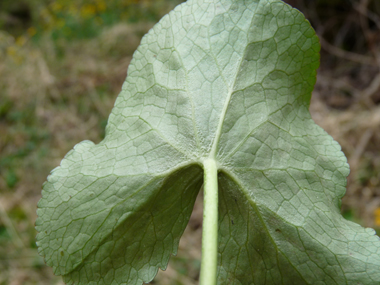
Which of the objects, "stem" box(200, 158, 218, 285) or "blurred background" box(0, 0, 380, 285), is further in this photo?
"blurred background" box(0, 0, 380, 285)

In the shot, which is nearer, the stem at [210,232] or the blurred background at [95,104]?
the stem at [210,232]

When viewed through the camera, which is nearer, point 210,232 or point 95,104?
point 210,232

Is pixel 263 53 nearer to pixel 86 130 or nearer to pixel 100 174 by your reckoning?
pixel 100 174

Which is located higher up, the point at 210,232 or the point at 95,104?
the point at 95,104
